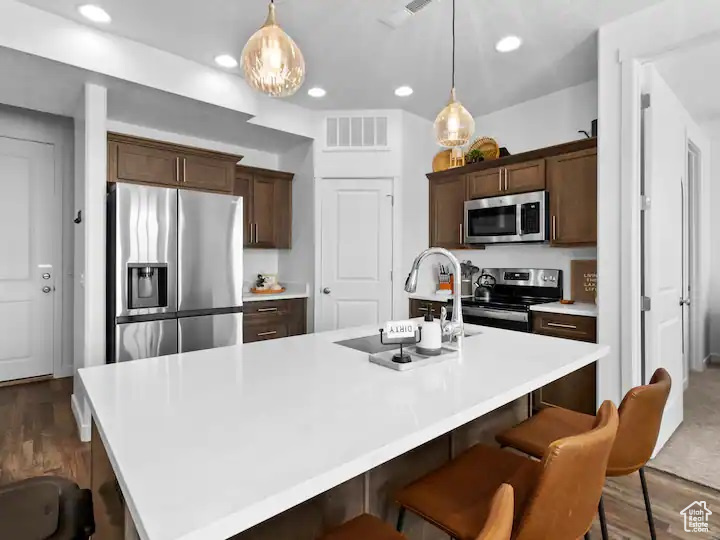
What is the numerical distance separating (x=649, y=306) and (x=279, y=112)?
3.30m

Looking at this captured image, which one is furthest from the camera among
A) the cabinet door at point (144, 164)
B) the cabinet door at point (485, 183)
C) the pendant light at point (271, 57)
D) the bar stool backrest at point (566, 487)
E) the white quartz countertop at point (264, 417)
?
the cabinet door at point (485, 183)

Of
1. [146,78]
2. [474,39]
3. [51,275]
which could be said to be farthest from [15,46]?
[474,39]

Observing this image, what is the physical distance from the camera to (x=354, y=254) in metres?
4.17

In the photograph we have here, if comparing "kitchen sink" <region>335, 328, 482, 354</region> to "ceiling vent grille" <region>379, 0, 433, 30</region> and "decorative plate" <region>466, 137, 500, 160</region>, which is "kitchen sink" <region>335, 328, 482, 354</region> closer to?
"ceiling vent grille" <region>379, 0, 433, 30</region>

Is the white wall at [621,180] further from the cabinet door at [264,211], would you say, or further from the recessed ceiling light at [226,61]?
the cabinet door at [264,211]

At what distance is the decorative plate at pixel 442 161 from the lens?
4.24 meters

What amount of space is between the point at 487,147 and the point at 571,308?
1.78 meters

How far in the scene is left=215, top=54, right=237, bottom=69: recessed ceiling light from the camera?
3.07 meters

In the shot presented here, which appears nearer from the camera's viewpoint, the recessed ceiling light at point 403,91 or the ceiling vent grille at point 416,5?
the ceiling vent grille at point 416,5

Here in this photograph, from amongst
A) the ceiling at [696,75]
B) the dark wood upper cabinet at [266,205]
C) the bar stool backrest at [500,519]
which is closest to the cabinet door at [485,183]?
the ceiling at [696,75]

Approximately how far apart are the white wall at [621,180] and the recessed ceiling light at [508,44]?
50cm

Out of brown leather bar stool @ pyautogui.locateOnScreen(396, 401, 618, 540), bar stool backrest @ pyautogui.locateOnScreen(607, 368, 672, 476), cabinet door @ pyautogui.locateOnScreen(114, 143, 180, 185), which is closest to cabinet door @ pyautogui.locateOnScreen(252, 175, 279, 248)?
cabinet door @ pyautogui.locateOnScreen(114, 143, 180, 185)

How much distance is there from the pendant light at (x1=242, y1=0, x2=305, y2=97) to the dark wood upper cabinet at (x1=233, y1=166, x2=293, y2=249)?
252cm

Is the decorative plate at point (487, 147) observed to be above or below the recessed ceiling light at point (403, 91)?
below
